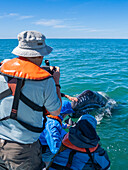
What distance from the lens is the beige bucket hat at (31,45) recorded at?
252 centimetres

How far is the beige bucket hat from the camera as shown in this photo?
2523 millimetres

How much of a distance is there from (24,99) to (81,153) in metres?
1.82

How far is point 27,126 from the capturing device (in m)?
2.62

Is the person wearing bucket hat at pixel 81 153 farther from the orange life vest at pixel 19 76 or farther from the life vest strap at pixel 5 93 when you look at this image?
the life vest strap at pixel 5 93

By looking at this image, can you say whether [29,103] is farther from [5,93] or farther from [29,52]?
[29,52]

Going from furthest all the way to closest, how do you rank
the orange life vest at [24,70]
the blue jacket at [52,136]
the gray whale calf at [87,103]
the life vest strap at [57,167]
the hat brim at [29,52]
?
the gray whale calf at [87,103] → the blue jacket at [52,136] → the life vest strap at [57,167] → the hat brim at [29,52] → the orange life vest at [24,70]

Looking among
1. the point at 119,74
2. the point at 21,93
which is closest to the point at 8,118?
the point at 21,93

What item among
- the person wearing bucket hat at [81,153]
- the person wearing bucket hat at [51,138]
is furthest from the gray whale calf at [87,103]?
the person wearing bucket hat at [81,153]

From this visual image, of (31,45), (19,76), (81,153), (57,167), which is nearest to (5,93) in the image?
(19,76)

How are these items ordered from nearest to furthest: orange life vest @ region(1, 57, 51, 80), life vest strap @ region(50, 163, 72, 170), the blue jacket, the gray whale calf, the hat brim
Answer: orange life vest @ region(1, 57, 51, 80) < the hat brim < life vest strap @ region(50, 163, 72, 170) < the blue jacket < the gray whale calf

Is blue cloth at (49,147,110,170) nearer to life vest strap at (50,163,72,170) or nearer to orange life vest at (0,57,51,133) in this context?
life vest strap at (50,163,72,170)

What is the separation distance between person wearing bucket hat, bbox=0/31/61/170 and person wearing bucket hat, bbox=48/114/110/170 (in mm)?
917

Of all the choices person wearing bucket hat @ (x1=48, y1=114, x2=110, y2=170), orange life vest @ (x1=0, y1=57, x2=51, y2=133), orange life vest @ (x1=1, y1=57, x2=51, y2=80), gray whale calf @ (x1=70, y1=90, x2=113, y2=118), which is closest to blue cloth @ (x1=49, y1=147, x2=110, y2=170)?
person wearing bucket hat @ (x1=48, y1=114, x2=110, y2=170)

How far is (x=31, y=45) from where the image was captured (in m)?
2.56
